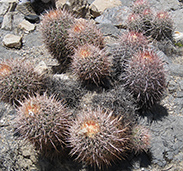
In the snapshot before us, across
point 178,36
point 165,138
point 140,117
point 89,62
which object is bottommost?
point 165,138

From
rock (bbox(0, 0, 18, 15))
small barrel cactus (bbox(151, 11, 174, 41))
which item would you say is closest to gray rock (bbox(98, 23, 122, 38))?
small barrel cactus (bbox(151, 11, 174, 41))

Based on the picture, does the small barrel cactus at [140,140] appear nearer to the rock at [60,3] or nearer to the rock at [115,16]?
the rock at [115,16]

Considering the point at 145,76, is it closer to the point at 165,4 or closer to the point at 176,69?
the point at 176,69

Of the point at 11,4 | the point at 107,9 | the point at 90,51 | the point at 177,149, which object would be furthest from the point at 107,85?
the point at 11,4

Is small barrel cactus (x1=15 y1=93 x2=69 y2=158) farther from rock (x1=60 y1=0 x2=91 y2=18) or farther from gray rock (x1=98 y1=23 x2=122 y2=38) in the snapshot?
rock (x1=60 y1=0 x2=91 y2=18)

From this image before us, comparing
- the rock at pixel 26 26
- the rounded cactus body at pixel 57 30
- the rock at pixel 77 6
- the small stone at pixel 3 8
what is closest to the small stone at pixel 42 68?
the rounded cactus body at pixel 57 30

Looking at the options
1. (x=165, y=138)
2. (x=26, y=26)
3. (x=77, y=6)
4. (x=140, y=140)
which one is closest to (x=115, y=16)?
(x=77, y=6)
